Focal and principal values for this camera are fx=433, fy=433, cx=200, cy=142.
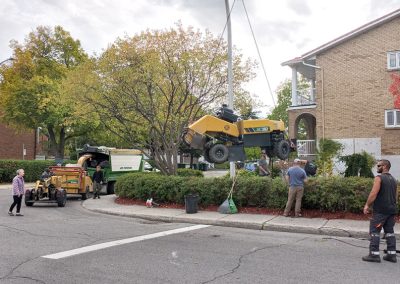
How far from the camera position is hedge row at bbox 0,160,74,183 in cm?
3063

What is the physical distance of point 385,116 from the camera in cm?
2144

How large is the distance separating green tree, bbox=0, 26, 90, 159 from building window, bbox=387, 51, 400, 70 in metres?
20.8

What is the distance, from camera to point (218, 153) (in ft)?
36.6

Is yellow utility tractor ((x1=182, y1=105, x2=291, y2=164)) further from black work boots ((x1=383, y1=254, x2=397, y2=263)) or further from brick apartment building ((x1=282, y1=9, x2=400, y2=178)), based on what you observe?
brick apartment building ((x1=282, y1=9, x2=400, y2=178))

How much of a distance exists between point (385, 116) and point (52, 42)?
27324 millimetres

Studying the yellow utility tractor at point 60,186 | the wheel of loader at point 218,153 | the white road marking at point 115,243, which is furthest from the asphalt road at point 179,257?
the yellow utility tractor at point 60,186

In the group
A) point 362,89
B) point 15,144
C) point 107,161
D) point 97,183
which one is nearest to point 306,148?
point 362,89

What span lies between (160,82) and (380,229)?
37.8ft

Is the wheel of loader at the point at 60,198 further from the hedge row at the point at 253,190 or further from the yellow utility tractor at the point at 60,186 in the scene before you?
the hedge row at the point at 253,190

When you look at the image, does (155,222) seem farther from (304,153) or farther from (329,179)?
(304,153)

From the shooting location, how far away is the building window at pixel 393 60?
2130 cm

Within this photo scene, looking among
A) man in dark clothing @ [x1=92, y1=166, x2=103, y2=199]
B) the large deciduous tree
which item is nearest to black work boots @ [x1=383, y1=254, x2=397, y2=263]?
the large deciduous tree

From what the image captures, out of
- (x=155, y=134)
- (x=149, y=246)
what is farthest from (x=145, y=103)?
(x=149, y=246)

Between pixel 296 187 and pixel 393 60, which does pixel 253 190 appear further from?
pixel 393 60
